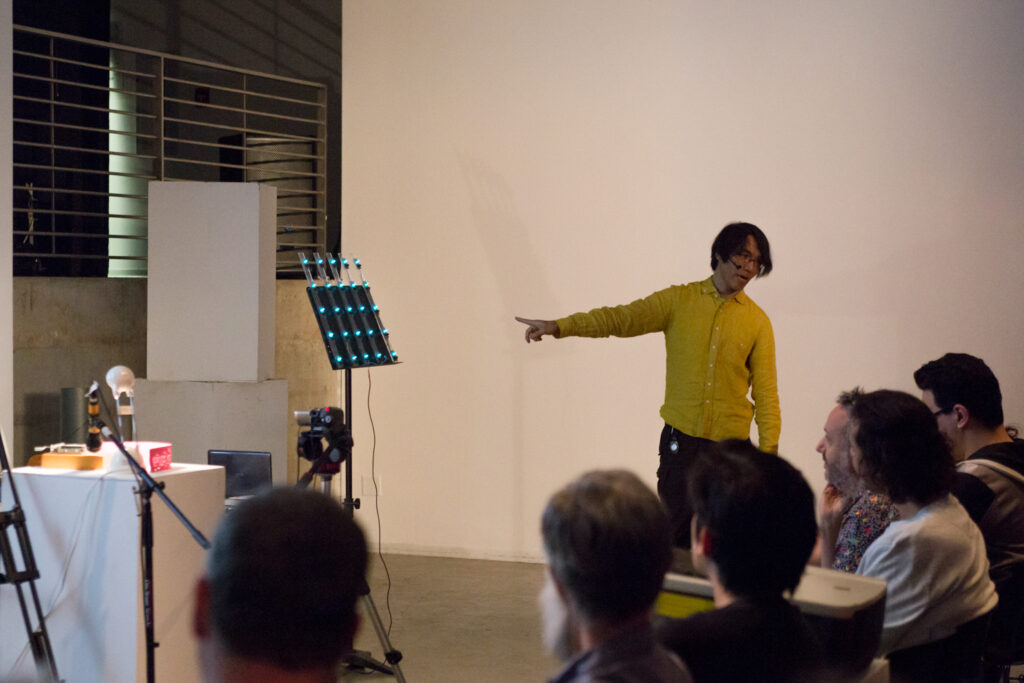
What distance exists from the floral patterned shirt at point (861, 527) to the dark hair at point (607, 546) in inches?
53.2

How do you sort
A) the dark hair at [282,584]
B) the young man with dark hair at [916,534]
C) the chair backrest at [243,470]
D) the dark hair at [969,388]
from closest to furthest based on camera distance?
the dark hair at [282,584]
the young man with dark hair at [916,534]
the dark hair at [969,388]
the chair backrest at [243,470]

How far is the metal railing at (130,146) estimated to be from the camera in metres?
5.87

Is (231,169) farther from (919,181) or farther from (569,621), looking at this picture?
(569,621)

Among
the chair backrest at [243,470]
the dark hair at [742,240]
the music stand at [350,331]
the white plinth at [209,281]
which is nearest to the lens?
the music stand at [350,331]

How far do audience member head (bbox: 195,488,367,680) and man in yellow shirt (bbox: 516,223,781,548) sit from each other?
115 inches

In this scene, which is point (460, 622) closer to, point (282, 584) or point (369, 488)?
point (369, 488)

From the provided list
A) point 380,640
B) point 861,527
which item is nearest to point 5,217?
point 380,640

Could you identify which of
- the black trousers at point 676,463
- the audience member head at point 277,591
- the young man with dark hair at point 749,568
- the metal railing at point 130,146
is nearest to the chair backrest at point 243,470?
the black trousers at point 676,463

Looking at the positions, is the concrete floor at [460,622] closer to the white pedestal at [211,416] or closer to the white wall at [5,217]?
the white pedestal at [211,416]

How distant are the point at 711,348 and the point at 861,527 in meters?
1.42

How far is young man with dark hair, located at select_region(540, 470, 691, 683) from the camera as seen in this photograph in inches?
48.9

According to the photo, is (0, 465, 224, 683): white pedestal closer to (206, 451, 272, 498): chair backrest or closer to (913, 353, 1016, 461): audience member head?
(206, 451, 272, 498): chair backrest

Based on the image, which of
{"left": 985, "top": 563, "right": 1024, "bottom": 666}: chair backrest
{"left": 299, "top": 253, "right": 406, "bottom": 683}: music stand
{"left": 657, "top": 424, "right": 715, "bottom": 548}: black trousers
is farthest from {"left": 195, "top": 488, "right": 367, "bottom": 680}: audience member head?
{"left": 657, "top": 424, "right": 715, "bottom": 548}: black trousers

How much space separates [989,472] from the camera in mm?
2574
